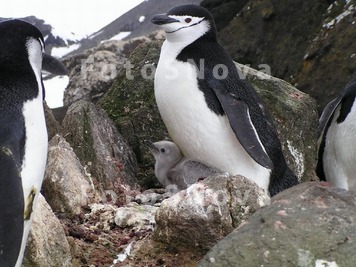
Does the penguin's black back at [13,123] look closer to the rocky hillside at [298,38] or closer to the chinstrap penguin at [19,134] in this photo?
the chinstrap penguin at [19,134]

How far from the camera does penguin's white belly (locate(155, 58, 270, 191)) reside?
406 centimetres

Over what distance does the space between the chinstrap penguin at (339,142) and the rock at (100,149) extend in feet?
3.88

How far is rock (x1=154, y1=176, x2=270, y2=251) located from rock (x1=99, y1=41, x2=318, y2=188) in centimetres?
154

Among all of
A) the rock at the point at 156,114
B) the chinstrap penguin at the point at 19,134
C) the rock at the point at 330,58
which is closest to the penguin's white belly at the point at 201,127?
the rock at the point at 156,114

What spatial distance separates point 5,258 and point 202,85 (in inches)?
68.5

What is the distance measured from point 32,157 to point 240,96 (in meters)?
1.54

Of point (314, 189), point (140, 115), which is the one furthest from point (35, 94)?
point (140, 115)

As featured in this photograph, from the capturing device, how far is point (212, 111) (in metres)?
4.07

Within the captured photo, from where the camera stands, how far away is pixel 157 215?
319cm

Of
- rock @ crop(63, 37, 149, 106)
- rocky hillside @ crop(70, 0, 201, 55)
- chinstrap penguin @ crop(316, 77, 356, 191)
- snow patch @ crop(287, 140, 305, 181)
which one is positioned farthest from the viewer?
rocky hillside @ crop(70, 0, 201, 55)

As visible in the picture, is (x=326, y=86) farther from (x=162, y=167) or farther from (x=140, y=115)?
(x=162, y=167)

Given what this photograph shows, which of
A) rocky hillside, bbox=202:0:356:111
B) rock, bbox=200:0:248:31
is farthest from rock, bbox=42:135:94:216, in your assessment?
rock, bbox=200:0:248:31

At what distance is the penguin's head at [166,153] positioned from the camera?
4.32m

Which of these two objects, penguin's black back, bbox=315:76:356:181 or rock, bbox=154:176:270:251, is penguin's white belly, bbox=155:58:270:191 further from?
rock, bbox=154:176:270:251
